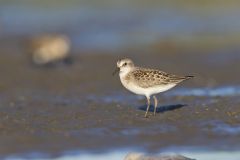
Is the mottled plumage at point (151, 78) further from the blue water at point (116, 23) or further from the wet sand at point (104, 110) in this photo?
the blue water at point (116, 23)

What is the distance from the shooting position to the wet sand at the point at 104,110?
11.4 m

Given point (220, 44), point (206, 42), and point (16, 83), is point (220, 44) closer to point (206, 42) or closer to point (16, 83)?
point (206, 42)

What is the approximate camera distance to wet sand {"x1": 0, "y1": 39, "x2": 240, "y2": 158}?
1145cm

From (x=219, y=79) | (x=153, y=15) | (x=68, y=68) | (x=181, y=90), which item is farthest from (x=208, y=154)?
(x=153, y=15)

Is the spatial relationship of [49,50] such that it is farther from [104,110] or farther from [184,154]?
[184,154]

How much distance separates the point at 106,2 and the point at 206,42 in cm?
754

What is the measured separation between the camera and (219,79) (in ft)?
56.1

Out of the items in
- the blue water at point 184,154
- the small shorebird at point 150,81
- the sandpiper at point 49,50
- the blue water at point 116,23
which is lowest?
the blue water at point 184,154

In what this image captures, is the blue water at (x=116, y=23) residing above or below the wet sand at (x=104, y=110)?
above

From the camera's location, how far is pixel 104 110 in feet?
44.5

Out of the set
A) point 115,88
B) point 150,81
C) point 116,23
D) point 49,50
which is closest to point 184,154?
point 150,81

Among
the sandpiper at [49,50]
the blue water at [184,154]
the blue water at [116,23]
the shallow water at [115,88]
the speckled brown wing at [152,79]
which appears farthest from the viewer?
the blue water at [116,23]

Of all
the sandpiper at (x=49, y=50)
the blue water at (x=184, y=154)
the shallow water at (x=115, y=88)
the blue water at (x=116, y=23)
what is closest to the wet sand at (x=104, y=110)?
the shallow water at (x=115, y=88)

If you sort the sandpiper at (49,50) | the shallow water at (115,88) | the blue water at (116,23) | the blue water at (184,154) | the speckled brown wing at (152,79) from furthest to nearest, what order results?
1. the blue water at (116,23)
2. the sandpiper at (49,50)
3. the speckled brown wing at (152,79)
4. the shallow water at (115,88)
5. the blue water at (184,154)
